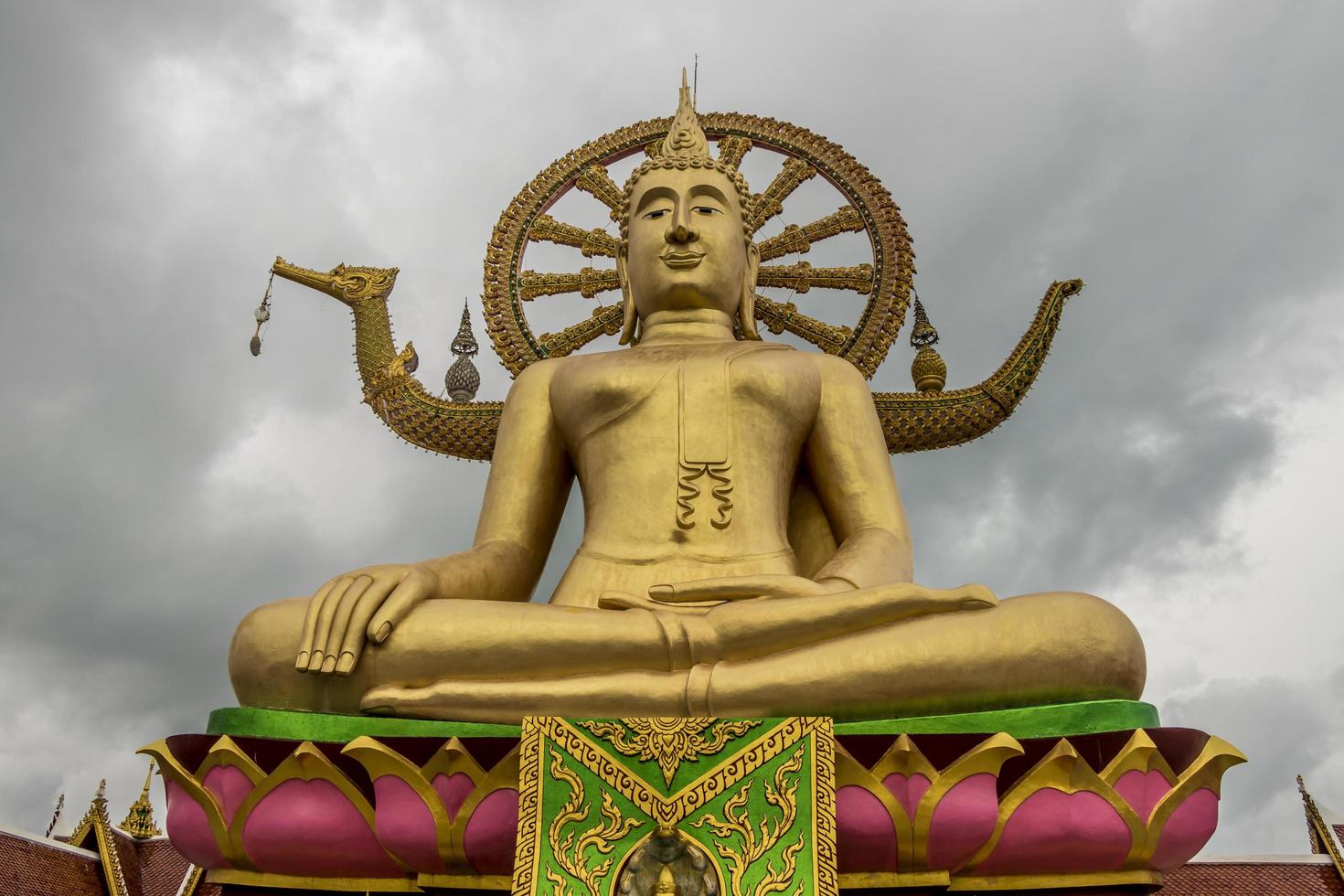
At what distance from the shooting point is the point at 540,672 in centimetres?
396

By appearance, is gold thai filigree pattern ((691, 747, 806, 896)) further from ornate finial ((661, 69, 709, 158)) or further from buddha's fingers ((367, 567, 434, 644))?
ornate finial ((661, 69, 709, 158))

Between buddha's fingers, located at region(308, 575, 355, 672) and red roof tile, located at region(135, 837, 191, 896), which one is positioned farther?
red roof tile, located at region(135, 837, 191, 896)

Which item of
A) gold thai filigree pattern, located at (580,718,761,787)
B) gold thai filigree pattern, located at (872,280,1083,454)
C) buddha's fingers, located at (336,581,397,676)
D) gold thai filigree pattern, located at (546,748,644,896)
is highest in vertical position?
gold thai filigree pattern, located at (872,280,1083,454)

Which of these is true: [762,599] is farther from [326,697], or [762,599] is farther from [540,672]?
[326,697]

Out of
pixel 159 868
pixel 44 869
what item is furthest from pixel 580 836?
pixel 159 868

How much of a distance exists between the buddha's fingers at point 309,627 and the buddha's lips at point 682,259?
2.37m

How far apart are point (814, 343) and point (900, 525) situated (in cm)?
193

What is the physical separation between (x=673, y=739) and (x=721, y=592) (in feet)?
2.98

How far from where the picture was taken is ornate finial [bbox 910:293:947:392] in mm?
6793

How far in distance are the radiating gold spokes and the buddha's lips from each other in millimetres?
921

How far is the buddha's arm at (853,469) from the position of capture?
16.3ft

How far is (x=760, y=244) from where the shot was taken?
22.1ft

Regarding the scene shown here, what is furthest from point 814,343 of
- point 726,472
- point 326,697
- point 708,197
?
point 326,697

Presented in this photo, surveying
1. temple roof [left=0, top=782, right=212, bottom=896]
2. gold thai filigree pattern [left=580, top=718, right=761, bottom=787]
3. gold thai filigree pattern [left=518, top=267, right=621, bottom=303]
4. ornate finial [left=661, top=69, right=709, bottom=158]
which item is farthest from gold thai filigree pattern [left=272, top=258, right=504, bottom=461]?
temple roof [left=0, top=782, right=212, bottom=896]
